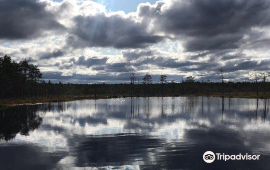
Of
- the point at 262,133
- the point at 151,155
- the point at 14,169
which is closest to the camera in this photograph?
the point at 14,169

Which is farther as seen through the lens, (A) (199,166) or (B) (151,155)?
(B) (151,155)

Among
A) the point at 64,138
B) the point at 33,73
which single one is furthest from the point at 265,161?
the point at 33,73

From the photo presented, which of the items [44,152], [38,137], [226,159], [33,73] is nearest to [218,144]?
[226,159]

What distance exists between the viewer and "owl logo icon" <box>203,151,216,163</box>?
17.1 meters

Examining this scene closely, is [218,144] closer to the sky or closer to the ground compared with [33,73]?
closer to the ground

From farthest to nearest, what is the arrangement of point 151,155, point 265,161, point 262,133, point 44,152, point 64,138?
point 262,133, point 64,138, point 44,152, point 151,155, point 265,161

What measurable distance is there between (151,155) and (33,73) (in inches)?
5100

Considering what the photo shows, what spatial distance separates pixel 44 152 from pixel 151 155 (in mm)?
10525

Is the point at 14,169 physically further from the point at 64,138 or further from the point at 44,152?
the point at 64,138

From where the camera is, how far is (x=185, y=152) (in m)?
19.3

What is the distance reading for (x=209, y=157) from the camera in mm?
17938

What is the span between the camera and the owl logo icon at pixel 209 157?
1712 centimetres

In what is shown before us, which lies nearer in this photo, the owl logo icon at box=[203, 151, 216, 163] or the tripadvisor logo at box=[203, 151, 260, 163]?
the owl logo icon at box=[203, 151, 216, 163]

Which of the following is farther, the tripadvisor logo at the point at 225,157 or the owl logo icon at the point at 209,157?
the tripadvisor logo at the point at 225,157
